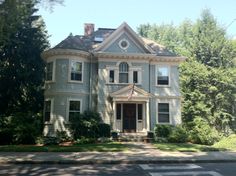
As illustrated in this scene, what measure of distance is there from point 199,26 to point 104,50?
1491 centimetres

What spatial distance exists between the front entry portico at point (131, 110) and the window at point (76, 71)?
321 cm

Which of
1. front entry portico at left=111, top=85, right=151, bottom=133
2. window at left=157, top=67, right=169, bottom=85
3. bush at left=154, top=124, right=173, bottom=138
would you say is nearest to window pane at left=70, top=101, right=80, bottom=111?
front entry portico at left=111, top=85, right=151, bottom=133

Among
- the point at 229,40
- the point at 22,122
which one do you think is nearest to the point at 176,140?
the point at 22,122

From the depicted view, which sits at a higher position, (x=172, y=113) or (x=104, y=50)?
(x=104, y=50)

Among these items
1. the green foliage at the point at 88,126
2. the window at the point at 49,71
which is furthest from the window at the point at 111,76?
the window at the point at 49,71

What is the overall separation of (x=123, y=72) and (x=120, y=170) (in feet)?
47.1

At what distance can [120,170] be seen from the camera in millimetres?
11406

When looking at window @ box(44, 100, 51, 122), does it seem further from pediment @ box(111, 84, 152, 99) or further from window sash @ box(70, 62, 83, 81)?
pediment @ box(111, 84, 152, 99)

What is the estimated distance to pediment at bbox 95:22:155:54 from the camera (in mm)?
24984

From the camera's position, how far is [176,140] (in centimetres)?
2225

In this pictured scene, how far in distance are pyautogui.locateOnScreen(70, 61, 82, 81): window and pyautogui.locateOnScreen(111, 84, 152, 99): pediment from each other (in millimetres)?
3214

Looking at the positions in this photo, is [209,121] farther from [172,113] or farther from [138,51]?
[138,51]

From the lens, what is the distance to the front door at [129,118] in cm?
2448

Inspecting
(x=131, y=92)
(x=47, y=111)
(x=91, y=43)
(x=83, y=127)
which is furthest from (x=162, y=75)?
(x=47, y=111)
